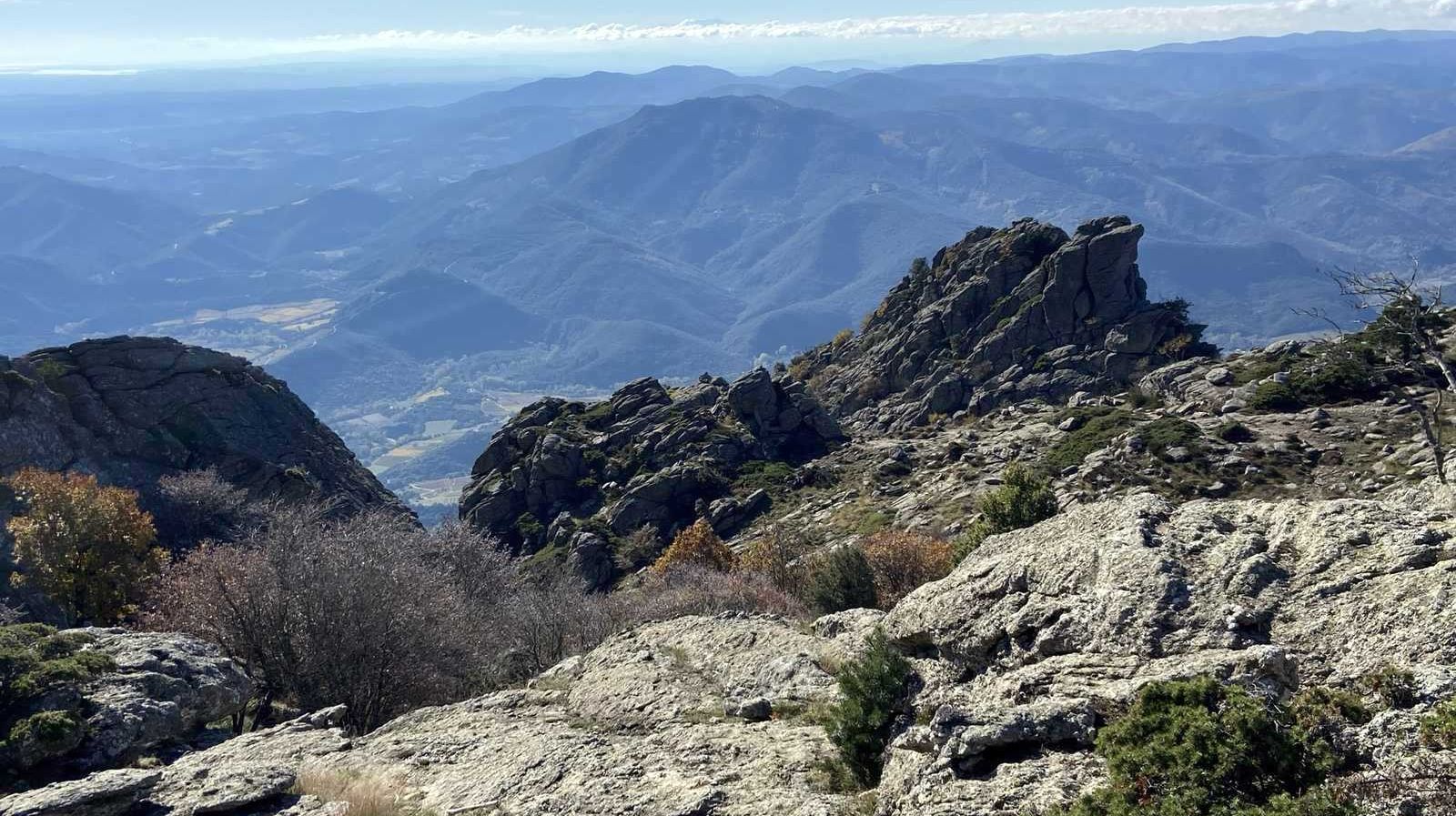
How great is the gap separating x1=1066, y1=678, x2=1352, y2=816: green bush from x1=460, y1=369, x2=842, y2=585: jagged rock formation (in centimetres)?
5004

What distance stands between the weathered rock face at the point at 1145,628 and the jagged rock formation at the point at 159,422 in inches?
2064

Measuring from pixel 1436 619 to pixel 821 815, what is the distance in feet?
23.6

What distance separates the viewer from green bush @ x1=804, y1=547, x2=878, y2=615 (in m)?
31.4

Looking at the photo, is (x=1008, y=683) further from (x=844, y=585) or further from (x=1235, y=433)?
(x=1235, y=433)

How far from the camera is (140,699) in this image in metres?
17.8

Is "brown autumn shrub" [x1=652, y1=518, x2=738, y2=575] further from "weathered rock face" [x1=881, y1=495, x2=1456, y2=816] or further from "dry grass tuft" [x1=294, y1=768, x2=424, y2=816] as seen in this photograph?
"weathered rock face" [x1=881, y1=495, x2=1456, y2=816]

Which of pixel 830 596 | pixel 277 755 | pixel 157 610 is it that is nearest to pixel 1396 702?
pixel 277 755

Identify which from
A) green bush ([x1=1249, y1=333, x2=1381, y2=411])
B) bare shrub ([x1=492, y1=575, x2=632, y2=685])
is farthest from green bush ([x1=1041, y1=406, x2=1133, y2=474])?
bare shrub ([x1=492, y1=575, x2=632, y2=685])

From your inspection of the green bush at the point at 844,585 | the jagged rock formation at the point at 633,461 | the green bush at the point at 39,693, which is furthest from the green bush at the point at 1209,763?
the jagged rock formation at the point at 633,461

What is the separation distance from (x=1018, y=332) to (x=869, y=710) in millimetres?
67295

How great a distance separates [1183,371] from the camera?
5953 centimetres

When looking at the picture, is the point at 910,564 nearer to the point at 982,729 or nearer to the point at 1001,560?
the point at 1001,560

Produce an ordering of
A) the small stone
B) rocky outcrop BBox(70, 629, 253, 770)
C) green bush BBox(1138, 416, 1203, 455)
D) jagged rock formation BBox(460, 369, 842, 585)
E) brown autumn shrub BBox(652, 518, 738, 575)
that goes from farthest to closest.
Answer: jagged rock formation BBox(460, 369, 842, 585)
brown autumn shrub BBox(652, 518, 738, 575)
green bush BBox(1138, 416, 1203, 455)
the small stone
rocky outcrop BBox(70, 629, 253, 770)

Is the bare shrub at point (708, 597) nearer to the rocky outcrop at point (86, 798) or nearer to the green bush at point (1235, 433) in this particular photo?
the rocky outcrop at point (86, 798)
